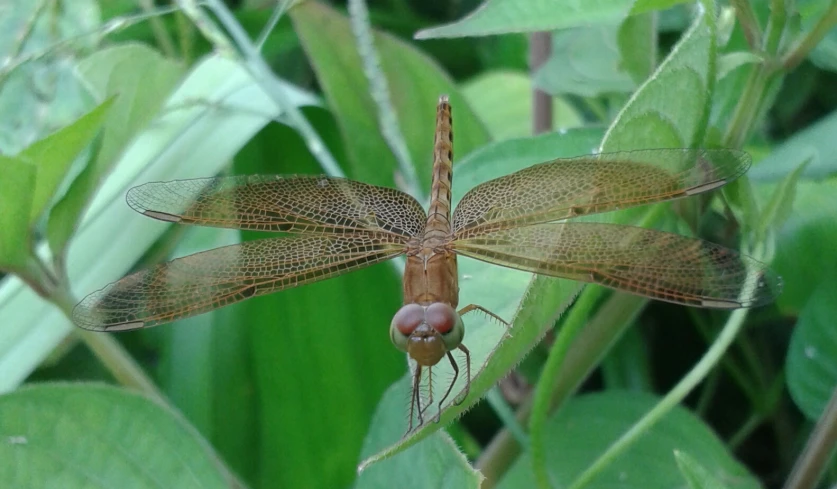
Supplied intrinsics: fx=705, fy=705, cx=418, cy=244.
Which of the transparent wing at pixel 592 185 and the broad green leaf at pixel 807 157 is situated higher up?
the transparent wing at pixel 592 185

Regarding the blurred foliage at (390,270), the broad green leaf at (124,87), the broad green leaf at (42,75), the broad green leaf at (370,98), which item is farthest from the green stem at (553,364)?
the broad green leaf at (42,75)

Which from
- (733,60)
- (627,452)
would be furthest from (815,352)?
(733,60)

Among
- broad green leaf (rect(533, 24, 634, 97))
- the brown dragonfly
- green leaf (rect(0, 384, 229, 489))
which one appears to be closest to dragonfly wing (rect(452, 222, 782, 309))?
the brown dragonfly

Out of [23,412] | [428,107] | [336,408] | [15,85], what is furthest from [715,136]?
[15,85]

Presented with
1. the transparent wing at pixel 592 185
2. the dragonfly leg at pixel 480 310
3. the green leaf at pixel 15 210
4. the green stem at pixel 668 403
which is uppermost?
the green leaf at pixel 15 210

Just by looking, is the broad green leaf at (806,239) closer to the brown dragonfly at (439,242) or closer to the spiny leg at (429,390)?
the brown dragonfly at (439,242)

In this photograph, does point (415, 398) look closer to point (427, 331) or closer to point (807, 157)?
point (427, 331)

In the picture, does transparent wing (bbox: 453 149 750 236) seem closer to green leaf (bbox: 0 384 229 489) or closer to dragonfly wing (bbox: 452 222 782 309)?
dragonfly wing (bbox: 452 222 782 309)

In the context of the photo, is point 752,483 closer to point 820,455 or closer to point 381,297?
point 820,455
